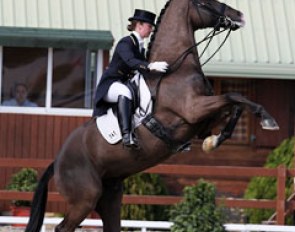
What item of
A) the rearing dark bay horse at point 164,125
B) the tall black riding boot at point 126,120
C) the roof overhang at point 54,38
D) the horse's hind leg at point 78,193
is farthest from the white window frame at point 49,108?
the tall black riding boot at point 126,120

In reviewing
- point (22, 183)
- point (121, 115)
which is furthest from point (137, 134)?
point (22, 183)

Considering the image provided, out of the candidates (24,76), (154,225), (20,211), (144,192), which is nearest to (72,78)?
(24,76)

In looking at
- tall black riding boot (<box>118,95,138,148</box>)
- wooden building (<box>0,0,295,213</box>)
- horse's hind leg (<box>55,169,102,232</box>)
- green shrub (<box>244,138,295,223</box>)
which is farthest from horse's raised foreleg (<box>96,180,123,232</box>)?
green shrub (<box>244,138,295,223</box>)

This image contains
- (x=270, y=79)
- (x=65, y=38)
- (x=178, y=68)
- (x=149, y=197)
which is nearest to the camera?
(x=178, y=68)

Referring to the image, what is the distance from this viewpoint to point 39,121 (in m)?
17.1

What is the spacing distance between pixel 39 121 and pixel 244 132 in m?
3.48

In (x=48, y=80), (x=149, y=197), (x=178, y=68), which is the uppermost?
(x=48, y=80)

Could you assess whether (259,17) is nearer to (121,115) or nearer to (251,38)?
(251,38)

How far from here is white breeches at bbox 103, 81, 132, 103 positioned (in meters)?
10.9

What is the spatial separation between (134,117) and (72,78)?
21.6ft

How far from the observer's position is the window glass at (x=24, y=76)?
17219mm

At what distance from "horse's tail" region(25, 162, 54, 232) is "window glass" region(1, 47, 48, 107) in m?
5.61

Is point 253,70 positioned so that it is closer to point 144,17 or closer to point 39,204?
point 39,204

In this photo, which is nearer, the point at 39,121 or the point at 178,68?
the point at 178,68
